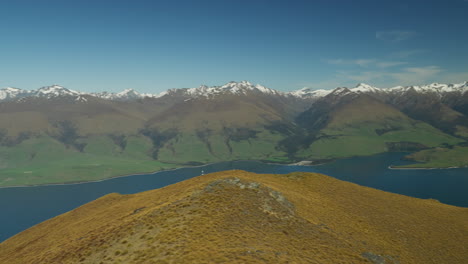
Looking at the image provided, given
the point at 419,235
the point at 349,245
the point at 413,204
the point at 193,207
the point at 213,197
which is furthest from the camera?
the point at 413,204

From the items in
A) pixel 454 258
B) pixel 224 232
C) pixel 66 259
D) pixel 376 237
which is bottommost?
pixel 454 258

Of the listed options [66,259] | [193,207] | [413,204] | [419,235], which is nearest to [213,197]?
[193,207]

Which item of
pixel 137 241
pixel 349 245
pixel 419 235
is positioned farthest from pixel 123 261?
pixel 419 235

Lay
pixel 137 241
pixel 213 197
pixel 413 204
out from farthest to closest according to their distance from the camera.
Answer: pixel 413 204 → pixel 213 197 → pixel 137 241

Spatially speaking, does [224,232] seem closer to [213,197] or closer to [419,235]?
[213,197]

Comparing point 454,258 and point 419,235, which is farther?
point 419,235

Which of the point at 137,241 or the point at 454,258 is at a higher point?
the point at 137,241
